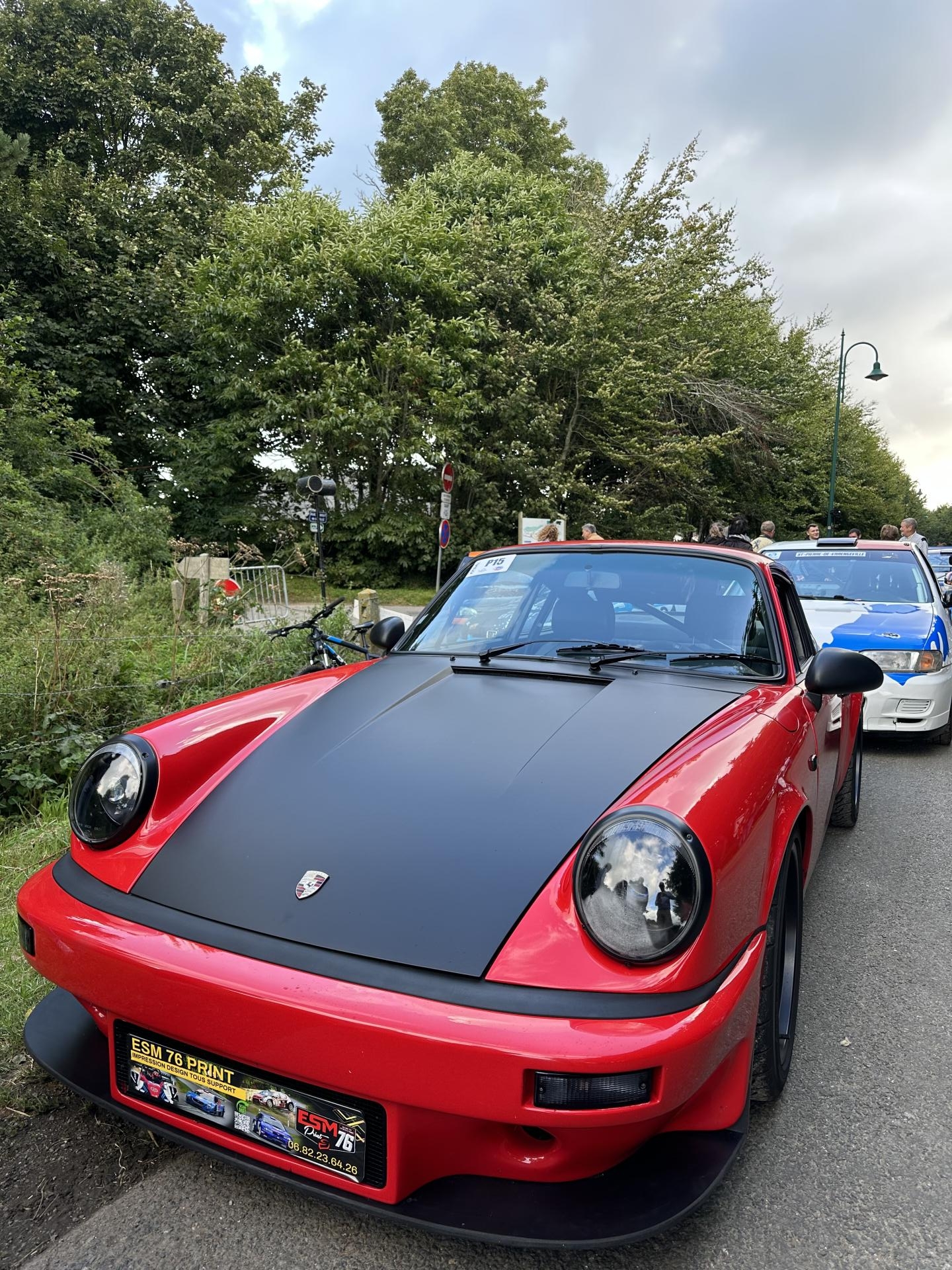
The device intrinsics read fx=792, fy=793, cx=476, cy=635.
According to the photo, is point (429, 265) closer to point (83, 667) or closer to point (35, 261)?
point (35, 261)

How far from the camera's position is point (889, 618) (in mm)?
5965

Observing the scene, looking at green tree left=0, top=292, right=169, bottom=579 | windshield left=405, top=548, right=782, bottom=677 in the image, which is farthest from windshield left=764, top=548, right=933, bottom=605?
green tree left=0, top=292, right=169, bottom=579

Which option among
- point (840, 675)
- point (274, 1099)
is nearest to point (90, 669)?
point (274, 1099)

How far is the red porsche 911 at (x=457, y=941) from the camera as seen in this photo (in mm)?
1355

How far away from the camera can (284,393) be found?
54.7ft

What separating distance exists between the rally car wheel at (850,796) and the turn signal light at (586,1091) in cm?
302

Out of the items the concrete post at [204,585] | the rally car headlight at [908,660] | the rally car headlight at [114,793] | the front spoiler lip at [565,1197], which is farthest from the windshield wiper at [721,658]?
the concrete post at [204,585]

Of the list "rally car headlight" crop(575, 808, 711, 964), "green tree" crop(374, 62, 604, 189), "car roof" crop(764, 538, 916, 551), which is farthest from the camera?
"green tree" crop(374, 62, 604, 189)

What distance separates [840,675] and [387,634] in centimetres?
167

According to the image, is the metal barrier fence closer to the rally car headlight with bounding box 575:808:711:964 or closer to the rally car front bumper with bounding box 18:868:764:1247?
the rally car front bumper with bounding box 18:868:764:1247

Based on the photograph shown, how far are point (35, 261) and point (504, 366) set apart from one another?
32.7ft

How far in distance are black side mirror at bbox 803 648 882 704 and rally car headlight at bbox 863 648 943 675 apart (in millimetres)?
3412

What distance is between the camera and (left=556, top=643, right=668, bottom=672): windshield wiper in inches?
97.4

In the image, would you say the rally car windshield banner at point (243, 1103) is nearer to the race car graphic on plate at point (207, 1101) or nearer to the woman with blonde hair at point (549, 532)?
the race car graphic on plate at point (207, 1101)
